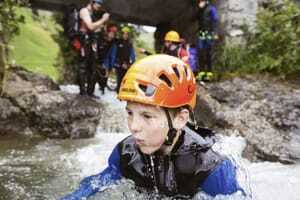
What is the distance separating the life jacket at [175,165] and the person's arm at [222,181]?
30mm

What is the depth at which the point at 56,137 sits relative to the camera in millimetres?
8117

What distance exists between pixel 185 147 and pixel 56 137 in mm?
5306

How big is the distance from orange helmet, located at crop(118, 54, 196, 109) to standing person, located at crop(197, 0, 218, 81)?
24.8 feet

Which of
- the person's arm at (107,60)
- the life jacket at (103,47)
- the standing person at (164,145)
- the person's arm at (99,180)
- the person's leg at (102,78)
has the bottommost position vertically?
the person's arm at (99,180)

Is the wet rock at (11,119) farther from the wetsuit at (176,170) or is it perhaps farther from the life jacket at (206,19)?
the wetsuit at (176,170)

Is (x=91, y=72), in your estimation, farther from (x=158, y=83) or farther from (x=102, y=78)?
(x=158, y=83)

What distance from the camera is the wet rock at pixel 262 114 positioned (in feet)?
23.3

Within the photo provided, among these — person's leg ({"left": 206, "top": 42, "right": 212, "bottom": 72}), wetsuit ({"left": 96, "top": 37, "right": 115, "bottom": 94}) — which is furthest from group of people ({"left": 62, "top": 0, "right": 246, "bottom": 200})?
person's leg ({"left": 206, "top": 42, "right": 212, "bottom": 72})

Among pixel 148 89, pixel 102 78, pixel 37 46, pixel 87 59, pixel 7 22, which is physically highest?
pixel 37 46

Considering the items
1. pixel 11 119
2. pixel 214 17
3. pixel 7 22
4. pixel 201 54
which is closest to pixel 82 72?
pixel 7 22

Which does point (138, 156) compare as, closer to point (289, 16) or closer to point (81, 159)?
point (81, 159)

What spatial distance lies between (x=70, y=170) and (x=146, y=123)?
125 inches

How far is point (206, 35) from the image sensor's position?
10.6 metres

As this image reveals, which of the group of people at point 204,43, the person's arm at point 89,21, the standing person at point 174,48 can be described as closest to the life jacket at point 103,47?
the group of people at point 204,43
